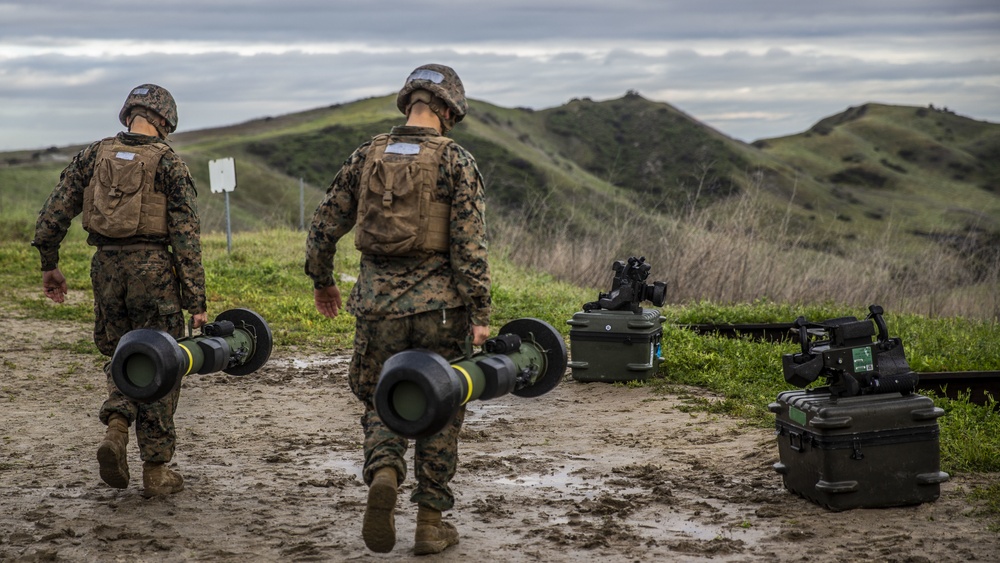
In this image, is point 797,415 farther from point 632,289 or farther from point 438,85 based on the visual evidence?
point 632,289

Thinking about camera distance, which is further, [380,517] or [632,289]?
[632,289]

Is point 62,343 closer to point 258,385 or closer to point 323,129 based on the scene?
point 258,385

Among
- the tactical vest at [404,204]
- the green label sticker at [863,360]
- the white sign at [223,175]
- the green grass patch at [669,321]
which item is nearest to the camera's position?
the tactical vest at [404,204]

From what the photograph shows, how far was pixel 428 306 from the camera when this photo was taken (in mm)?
4625

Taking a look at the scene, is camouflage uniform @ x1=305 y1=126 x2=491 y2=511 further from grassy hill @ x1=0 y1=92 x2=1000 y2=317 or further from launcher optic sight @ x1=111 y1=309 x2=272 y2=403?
grassy hill @ x1=0 y1=92 x2=1000 y2=317

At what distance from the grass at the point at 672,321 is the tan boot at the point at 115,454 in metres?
3.95

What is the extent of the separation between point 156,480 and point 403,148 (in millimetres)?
2257

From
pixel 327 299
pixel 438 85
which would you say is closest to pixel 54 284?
pixel 327 299

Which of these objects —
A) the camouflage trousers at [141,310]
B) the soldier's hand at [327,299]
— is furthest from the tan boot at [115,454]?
the soldier's hand at [327,299]

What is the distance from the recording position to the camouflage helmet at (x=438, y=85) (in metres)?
4.71

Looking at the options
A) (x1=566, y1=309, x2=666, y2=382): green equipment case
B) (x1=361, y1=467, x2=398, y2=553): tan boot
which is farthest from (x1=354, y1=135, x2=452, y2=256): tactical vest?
(x1=566, y1=309, x2=666, y2=382): green equipment case

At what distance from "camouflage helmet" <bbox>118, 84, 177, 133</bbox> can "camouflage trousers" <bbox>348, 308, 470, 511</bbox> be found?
76.2 inches

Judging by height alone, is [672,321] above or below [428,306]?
below

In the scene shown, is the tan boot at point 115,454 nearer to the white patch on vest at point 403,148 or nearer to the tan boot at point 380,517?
the tan boot at point 380,517
